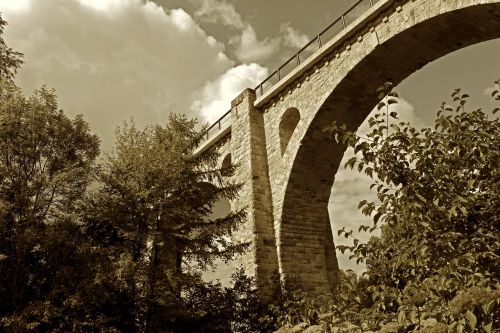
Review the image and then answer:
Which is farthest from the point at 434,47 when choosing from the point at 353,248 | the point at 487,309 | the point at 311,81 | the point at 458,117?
the point at 487,309

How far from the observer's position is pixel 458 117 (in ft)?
12.5

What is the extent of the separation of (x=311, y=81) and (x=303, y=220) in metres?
4.62

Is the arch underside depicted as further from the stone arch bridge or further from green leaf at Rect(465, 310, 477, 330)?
green leaf at Rect(465, 310, 477, 330)

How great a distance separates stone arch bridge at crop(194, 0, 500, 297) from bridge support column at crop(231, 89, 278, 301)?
0.04 m

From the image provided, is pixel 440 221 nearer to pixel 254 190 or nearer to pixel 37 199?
pixel 37 199

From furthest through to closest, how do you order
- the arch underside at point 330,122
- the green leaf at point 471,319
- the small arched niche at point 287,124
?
the small arched niche at point 287,124, the arch underside at point 330,122, the green leaf at point 471,319

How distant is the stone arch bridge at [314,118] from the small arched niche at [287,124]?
0.04 meters

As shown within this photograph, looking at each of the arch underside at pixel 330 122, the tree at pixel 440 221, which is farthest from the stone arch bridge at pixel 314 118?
the tree at pixel 440 221

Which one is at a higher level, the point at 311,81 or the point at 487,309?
the point at 311,81

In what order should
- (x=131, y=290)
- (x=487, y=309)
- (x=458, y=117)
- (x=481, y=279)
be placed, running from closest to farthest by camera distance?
(x=487, y=309)
(x=481, y=279)
(x=458, y=117)
(x=131, y=290)

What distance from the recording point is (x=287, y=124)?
49.5 feet

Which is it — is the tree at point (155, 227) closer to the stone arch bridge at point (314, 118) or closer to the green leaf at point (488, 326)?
the stone arch bridge at point (314, 118)

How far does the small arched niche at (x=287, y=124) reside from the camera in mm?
14734

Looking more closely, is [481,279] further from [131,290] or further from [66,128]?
[66,128]
